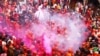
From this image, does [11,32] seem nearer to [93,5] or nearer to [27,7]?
[27,7]

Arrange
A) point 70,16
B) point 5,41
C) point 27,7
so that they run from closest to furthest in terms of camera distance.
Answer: point 5,41
point 27,7
point 70,16

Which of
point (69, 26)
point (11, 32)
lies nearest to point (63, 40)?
point (69, 26)

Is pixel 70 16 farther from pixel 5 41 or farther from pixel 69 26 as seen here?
pixel 5 41

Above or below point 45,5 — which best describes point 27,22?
below

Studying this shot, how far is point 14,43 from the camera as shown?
2.50m

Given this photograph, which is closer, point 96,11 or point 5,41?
point 5,41

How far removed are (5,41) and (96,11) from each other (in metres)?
1.09

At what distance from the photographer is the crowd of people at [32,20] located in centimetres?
248

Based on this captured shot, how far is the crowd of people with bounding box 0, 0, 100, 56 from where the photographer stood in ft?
8.14

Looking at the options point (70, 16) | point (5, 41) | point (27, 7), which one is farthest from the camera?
point (70, 16)

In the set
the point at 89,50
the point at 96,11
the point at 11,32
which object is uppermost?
the point at 96,11

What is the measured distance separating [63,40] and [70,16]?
0.28 metres

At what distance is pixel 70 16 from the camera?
9.30ft

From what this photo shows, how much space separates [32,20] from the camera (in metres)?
2.64
